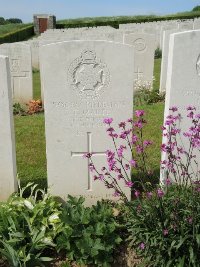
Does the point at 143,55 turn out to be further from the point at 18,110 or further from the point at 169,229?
the point at 169,229

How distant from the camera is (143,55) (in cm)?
980

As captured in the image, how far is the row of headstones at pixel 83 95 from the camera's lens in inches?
147

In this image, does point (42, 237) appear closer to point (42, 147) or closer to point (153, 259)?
point (153, 259)

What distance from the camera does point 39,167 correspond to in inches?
212

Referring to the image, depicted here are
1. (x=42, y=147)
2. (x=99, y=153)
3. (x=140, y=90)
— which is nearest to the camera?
(x=99, y=153)

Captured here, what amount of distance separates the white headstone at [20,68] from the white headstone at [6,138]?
5628 mm

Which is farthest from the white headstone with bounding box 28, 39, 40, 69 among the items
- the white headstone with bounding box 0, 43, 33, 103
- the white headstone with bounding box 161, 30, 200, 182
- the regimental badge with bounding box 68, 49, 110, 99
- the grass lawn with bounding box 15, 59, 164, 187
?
the white headstone with bounding box 161, 30, 200, 182

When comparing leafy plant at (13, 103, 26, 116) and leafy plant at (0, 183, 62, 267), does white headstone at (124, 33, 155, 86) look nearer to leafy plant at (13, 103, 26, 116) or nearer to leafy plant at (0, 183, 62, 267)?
leafy plant at (13, 103, 26, 116)

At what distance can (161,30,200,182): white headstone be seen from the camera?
3.79 meters

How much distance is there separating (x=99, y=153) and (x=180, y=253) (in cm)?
146

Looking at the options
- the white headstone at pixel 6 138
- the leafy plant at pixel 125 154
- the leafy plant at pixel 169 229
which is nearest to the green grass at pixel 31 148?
the white headstone at pixel 6 138

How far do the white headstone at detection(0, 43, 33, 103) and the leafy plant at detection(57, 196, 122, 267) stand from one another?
642 centimetres

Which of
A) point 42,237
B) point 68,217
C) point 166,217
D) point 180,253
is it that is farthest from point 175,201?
point 42,237

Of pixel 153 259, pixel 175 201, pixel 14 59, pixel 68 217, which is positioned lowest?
pixel 153 259
